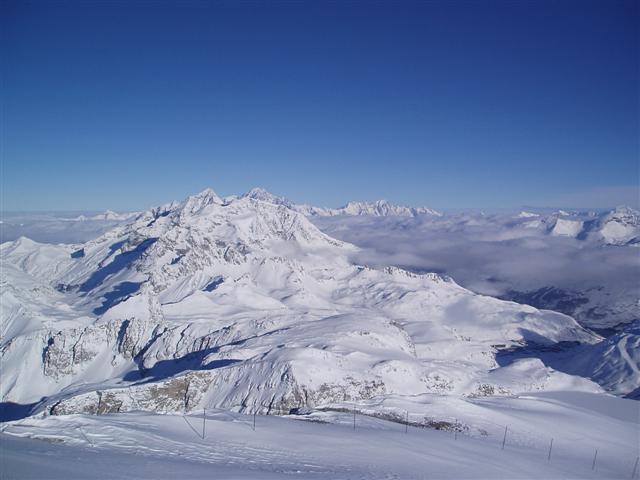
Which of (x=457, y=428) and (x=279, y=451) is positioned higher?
(x=279, y=451)

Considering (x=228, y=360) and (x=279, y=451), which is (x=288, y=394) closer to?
(x=228, y=360)

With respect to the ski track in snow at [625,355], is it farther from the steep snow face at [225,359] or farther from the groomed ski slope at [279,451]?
the groomed ski slope at [279,451]

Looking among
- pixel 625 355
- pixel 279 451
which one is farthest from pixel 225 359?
pixel 625 355

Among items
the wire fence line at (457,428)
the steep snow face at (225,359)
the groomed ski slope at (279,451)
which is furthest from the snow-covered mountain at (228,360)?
the groomed ski slope at (279,451)

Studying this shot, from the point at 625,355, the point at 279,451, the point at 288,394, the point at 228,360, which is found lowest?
the point at 228,360

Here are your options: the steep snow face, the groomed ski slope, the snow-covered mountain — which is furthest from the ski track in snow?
the groomed ski slope

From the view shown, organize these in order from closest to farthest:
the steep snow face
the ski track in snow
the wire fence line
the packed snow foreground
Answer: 1. the packed snow foreground
2. the wire fence line
3. the steep snow face
4. the ski track in snow

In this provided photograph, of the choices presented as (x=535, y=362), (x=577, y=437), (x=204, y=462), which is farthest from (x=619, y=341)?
(x=204, y=462)

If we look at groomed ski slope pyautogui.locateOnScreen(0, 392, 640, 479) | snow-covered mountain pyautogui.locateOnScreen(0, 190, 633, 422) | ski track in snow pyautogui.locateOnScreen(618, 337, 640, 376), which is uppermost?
ski track in snow pyautogui.locateOnScreen(618, 337, 640, 376)

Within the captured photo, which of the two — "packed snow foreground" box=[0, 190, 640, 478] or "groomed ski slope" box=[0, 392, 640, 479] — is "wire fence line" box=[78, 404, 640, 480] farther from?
"packed snow foreground" box=[0, 190, 640, 478]
